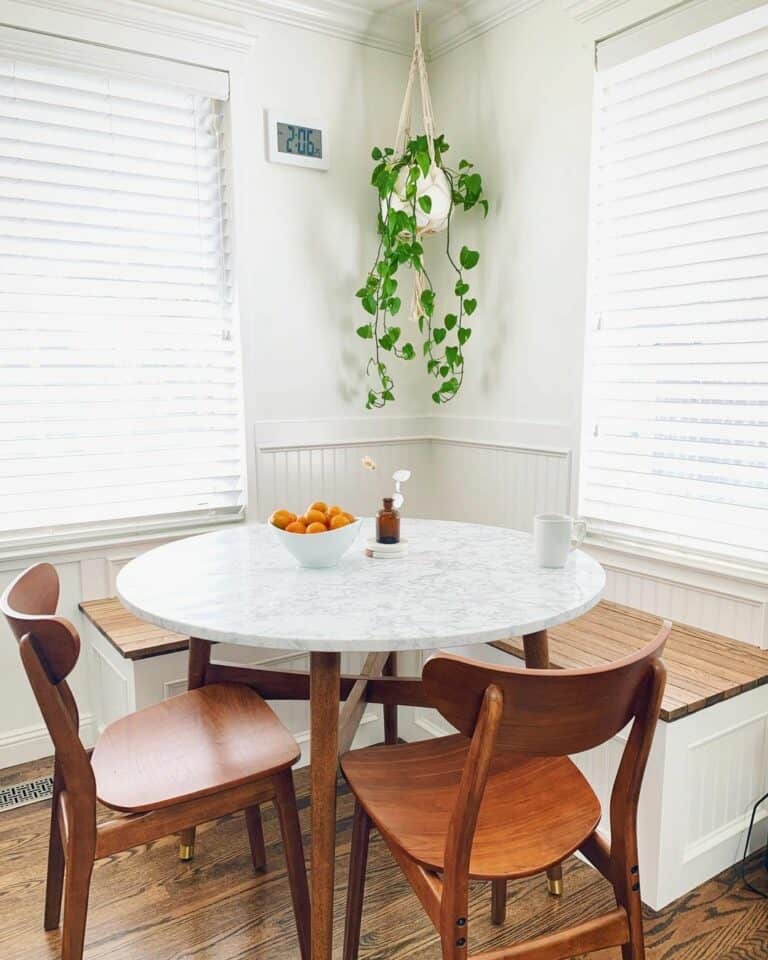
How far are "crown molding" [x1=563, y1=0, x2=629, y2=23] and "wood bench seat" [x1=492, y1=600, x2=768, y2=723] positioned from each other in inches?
74.0

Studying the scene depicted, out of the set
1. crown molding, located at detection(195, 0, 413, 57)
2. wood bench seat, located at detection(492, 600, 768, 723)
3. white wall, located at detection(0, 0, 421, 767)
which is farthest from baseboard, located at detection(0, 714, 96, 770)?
crown molding, located at detection(195, 0, 413, 57)

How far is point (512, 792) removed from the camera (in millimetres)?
1384

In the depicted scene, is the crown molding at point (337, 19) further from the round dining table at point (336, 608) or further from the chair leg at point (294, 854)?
the chair leg at point (294, 854)

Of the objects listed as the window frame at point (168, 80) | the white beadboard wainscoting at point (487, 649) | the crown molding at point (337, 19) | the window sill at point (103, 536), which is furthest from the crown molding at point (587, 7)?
the window sill at point (103, 536)

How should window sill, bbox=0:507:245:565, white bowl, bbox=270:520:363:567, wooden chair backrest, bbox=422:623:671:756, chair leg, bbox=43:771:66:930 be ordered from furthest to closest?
window sill, bbox=0:507:245:565 < white bowl, bbox=270:520:363:567 < chair leg, bbox=43:771:66:930 < wooden chair backrest, bbox=422:623:671:756

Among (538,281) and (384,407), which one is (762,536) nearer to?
(538,281)

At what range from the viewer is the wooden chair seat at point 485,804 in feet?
3.97

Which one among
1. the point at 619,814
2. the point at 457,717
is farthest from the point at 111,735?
the point at 619,814

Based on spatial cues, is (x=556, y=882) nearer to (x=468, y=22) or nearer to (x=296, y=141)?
(x=296, y=141)

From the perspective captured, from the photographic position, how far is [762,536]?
2.08 m

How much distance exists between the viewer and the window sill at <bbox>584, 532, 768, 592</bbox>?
2105 millimetres

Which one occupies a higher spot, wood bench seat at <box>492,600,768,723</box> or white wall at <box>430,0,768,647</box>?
white wall at <box>430,0,768,647</box>

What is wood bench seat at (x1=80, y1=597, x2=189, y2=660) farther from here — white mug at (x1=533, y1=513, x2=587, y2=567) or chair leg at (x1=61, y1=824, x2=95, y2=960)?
white mug at (x1=533, y1=513, x2=587, y2=567)

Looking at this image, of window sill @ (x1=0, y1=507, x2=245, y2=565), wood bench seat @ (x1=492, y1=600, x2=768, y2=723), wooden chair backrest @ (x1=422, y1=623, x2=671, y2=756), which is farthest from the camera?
window sill @ (x1=0, y1=507, x2=245, y2=565)
